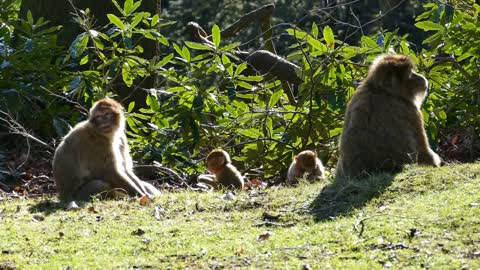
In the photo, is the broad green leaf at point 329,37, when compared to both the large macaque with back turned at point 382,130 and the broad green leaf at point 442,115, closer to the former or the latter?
the broad green leaf at point 442,115

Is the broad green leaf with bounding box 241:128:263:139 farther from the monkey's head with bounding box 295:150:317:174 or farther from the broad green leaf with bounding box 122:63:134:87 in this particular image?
the broad green leaf with bounding box 122:63:134:87

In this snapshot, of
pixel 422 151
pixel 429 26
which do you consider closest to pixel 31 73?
pixel 429 26

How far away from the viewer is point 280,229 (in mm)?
7422

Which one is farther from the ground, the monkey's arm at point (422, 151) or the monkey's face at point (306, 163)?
the monkey's arm at point (422, 151)

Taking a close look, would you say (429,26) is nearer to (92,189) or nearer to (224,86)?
(224,86)

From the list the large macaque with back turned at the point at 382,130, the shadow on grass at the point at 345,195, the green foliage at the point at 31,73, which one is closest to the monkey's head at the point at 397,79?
the large macaque with back turned at the point at 382,130

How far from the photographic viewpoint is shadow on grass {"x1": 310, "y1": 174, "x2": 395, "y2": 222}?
781 centimetres

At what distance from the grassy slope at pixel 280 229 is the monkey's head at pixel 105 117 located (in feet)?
4.03

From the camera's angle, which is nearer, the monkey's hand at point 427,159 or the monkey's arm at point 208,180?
the monkey's hand at point 427,159

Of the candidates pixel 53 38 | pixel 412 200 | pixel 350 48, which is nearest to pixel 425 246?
pixel 412 200

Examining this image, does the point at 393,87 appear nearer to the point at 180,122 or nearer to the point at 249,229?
the point at 249,229

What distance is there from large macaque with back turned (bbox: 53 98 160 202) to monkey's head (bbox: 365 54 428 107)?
8.61 ft

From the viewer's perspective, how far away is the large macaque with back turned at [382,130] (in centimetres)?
901

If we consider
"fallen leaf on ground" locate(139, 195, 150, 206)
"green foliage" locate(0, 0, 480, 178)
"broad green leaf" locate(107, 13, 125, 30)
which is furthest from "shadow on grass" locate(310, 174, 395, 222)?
"broad green leaf" locate(107, 13, 125, 30)
